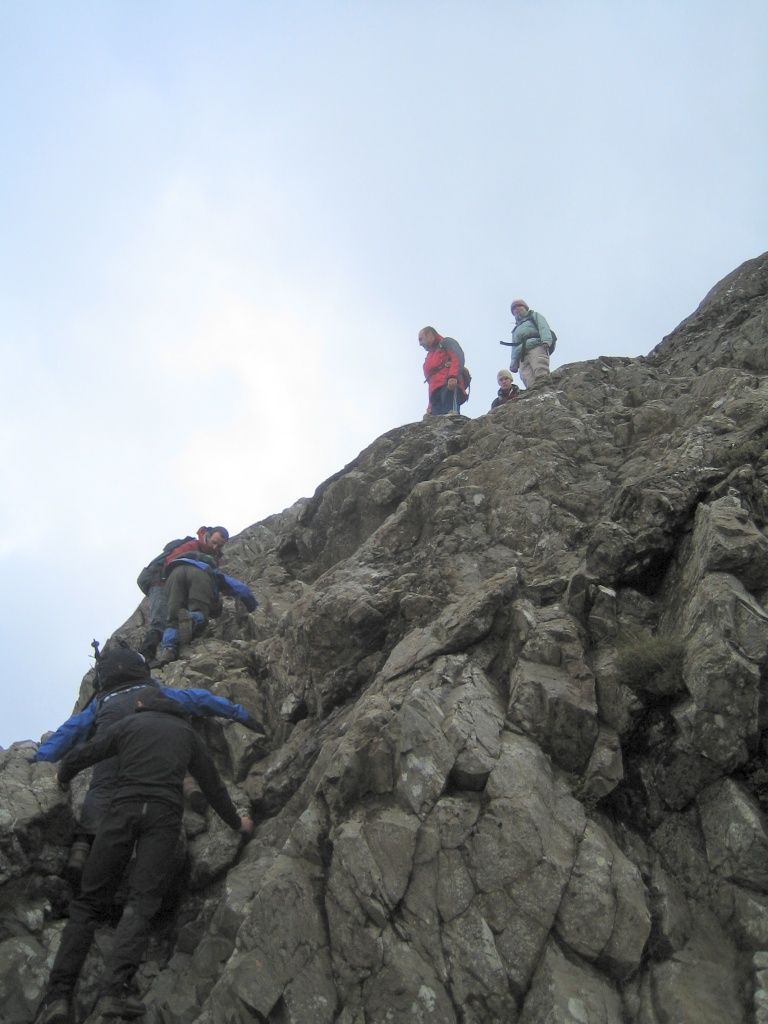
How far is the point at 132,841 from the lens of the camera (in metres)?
9.47

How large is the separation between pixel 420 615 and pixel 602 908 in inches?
213

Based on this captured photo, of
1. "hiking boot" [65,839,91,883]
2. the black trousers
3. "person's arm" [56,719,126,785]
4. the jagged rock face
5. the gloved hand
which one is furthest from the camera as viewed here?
the gloved hand

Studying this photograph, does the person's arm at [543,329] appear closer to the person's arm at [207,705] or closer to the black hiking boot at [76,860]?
the person's arm at [207,705]

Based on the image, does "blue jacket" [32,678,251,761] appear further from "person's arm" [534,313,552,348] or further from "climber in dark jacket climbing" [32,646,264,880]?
"person's arm" [534,313,552,348]

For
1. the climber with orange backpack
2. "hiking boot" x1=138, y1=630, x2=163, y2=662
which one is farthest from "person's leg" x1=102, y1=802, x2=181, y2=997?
the climber with orange backpack

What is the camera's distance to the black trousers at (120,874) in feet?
29.5

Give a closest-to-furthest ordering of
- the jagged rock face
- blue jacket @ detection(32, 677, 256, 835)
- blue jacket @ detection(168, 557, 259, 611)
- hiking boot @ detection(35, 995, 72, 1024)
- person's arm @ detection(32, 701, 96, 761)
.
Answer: the jagged rock face < hiking boot @ detection(35, 995, 72, 1024) < blue jacket @ detection(32, 677, 256, 835) < person's arm @ detection(32, 701, 96, 761) < blue jacket @ detection(168, 557, 259, 611)

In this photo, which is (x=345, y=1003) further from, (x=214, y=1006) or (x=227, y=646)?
(x=227, y=646)

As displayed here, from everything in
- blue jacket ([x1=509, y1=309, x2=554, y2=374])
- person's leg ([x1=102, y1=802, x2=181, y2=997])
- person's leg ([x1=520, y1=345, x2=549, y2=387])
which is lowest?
person's leg ([x1=102, y1=802, x2=181, y2=997])

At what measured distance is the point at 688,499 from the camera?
1144 cm

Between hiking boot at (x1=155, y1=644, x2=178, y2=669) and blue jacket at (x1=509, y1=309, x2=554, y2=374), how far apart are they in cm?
1334

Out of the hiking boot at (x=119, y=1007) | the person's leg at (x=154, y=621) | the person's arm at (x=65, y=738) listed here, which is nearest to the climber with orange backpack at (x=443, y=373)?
the person's leg at (x=154, y=621)

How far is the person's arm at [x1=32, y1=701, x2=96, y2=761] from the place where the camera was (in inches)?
472

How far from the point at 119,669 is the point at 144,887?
399cm
